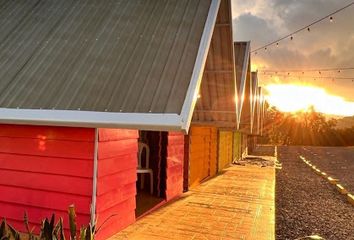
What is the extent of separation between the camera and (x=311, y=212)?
405 inches

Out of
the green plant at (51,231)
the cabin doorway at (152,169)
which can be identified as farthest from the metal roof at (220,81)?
the green plant at (51,231)

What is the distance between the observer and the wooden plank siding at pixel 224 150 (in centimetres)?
1833

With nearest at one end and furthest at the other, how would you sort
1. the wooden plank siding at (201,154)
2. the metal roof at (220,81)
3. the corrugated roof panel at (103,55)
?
the corrugated roof panel at (103,55) < the metal roof at (220,81) < the wooden plank siding at (201,154)

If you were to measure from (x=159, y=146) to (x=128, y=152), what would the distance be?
289 cm

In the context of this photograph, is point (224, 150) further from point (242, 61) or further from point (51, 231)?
point (51, 231)

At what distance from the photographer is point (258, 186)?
13.0 metres

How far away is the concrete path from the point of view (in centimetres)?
663

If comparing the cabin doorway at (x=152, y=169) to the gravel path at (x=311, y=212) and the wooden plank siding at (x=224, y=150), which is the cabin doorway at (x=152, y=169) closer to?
the gravel path at (x=311, y=212)

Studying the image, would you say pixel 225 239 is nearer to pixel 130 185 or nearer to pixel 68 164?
pixel 130 185

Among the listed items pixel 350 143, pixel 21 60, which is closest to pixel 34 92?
pixel 21 60

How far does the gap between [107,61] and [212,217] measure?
4.18 meters

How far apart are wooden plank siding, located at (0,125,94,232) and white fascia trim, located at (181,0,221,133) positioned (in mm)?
1668

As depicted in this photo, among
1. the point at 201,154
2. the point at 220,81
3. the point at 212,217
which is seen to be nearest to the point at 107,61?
the point at 212,217

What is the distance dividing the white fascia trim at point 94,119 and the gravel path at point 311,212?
4388mm
